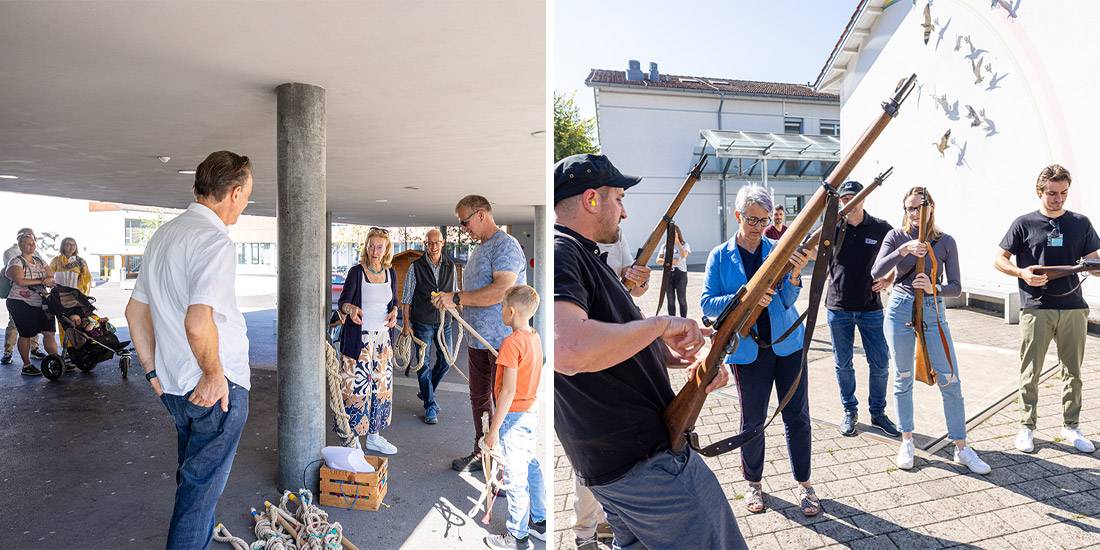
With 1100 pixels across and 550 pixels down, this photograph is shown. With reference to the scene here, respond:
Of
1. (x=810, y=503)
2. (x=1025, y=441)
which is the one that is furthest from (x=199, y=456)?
(x=1025, y=441)

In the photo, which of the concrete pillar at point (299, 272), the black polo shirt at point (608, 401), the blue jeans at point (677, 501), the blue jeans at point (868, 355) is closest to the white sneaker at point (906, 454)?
the blue jeans at point (868, 355)

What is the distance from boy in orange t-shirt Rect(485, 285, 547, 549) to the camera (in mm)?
2260

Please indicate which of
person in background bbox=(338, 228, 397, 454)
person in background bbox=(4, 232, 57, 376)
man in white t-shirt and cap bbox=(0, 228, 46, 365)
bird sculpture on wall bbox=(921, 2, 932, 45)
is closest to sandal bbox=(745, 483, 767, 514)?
bird sculpture on wall bbox=(921, 2, 932, 45)

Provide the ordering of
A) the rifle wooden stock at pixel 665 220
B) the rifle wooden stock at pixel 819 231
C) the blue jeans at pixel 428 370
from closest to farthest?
the rifle wooden stock at pixel 819 231 → the rifle wooden stock at pixel 665 220 → the blue jeans at pixel 428 370

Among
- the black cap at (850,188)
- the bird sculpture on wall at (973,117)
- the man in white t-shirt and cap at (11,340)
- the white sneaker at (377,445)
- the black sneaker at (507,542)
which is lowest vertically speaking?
the black sneaker at (507,542)

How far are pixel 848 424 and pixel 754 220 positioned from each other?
112cm

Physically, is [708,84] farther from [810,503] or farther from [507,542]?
[507,542]

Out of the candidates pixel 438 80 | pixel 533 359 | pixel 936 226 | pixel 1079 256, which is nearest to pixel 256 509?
pixel 533 359

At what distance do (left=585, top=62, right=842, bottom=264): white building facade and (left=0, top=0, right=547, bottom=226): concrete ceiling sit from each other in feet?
2.05

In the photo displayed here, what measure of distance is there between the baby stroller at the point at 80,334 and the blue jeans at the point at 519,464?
468 centimetres

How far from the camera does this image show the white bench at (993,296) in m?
2.04

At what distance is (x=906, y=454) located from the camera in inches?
80.9

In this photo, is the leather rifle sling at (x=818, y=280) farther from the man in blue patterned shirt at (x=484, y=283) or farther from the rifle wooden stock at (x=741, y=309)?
the man in blue patterned shirt at (x=484, y=283)

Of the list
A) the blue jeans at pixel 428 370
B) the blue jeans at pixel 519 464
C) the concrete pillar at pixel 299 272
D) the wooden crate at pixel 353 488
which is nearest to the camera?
the blue jeans at pixel 519 464
